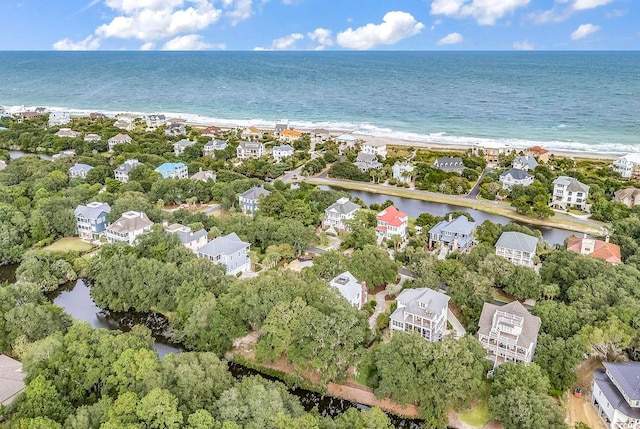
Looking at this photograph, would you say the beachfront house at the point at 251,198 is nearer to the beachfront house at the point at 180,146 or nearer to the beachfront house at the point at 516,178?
the beachfront house at the point at 180,146

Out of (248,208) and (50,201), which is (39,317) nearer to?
(50,201)

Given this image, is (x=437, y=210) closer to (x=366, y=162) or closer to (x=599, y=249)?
(x=366, y=162)

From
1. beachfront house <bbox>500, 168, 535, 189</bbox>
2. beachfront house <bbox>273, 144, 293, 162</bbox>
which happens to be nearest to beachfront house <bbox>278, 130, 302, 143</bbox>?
beachfront house <bbox>273, 144, 293, 162</bbox>

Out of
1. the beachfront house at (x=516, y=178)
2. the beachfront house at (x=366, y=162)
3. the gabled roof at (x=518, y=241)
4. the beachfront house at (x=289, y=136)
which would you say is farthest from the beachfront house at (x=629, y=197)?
the beachfront house at (x=289, y=136)

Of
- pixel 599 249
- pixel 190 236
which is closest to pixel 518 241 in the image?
pixel 599 249

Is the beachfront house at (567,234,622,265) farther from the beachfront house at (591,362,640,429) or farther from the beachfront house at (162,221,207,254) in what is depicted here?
the beachfront house at (162,221,207,254)
